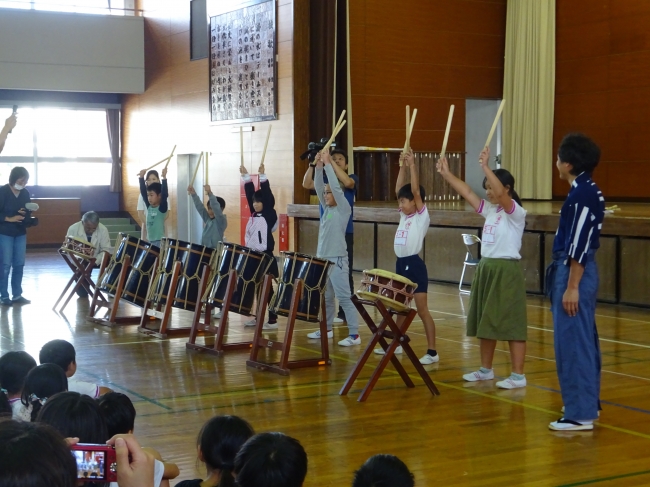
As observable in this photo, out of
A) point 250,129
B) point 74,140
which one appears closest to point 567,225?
point 250,129

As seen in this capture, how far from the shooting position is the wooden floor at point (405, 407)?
3693 mm

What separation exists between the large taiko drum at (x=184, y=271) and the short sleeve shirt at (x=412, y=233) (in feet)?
5.41

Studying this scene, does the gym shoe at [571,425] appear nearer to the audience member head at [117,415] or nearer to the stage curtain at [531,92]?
the audience member head at [117,415]

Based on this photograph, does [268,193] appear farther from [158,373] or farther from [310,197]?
[310,197]

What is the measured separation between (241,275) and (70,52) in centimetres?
1167

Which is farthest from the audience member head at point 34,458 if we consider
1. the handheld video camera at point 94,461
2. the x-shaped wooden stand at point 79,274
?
the x-shaped wooden stand at point 79,274

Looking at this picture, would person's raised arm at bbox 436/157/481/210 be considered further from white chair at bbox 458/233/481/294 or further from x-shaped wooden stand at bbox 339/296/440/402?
white chair at bbox 458/233/481/294

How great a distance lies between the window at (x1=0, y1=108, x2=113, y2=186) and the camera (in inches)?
693

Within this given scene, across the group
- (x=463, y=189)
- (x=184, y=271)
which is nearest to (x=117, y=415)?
(x=463, y=189)

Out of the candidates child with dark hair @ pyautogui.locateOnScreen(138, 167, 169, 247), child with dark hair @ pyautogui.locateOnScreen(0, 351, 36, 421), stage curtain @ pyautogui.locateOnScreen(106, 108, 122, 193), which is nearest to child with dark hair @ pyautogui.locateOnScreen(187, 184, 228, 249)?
child with dark hair @ pyautogui.locateOnScreen(138, 167, 169, 247)

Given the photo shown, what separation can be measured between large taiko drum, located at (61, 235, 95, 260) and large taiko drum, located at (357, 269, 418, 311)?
410 cm

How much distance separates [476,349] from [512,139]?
9211 millimetres

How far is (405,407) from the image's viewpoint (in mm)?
4723

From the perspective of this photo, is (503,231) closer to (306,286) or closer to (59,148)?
(306,286)
